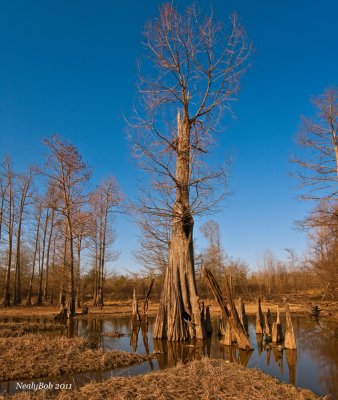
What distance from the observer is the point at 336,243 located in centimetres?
2338

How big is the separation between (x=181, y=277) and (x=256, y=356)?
451cm

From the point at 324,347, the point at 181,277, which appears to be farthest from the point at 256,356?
the point at 181,277

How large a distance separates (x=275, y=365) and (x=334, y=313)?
1616 centimetres

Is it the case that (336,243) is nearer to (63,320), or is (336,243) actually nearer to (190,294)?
(190,294)

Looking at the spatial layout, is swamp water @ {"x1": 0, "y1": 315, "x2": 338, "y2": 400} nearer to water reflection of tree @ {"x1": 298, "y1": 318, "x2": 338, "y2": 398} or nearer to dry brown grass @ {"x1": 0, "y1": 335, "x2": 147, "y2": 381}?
water reflection of tree @ {"x1": 298, "y1": 318, "x2": 338, "y2": 398}

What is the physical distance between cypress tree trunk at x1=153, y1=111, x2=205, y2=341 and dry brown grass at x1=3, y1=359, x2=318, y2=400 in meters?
6.22

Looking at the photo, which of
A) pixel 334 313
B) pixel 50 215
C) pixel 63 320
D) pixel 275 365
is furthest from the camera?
pixel 50 215

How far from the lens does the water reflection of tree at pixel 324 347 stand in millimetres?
7722

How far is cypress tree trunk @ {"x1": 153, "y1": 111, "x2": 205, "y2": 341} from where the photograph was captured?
1319cm

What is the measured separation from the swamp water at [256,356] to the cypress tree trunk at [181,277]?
26.1 inches

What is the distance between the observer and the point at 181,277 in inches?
551

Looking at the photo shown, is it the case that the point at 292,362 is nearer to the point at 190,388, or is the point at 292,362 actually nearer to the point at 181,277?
the point at 190,388

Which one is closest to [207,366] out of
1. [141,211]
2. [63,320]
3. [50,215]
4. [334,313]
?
[141,211]

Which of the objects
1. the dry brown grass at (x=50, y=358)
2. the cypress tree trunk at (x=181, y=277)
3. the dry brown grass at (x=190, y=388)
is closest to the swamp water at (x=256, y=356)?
the dry brown grass at (x=50, y=358)
